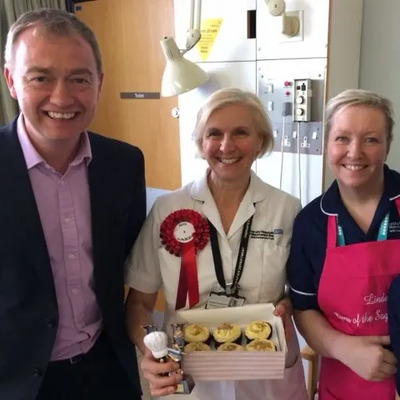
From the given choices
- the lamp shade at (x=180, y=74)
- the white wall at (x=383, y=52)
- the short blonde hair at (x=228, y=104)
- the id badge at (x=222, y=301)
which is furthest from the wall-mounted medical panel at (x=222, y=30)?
the id badge at (x=222, y=301)

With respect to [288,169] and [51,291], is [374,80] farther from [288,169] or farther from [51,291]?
[51,291]

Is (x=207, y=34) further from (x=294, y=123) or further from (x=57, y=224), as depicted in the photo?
(x=57, y=224)

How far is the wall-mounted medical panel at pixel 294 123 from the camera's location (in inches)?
82.1

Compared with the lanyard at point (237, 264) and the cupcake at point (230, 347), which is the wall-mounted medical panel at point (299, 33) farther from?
the cupcake at point (230, 347)

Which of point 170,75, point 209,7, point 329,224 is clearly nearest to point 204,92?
point 170,75

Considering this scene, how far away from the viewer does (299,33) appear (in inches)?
81.3

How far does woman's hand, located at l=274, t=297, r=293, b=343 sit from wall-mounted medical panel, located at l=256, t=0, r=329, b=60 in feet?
3.62

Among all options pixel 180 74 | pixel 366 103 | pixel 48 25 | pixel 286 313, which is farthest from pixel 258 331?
pixel 180 74

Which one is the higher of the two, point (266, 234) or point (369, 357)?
point (266, 234)

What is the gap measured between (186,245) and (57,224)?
0.34 m

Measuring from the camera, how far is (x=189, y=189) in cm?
143

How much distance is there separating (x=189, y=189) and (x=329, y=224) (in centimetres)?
39

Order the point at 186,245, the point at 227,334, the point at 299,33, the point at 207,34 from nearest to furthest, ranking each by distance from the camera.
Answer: the point at 227,334 < the point at 186,245 < the point at 299,33 < the point at 207,34

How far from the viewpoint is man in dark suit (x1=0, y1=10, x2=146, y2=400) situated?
1158 mm
